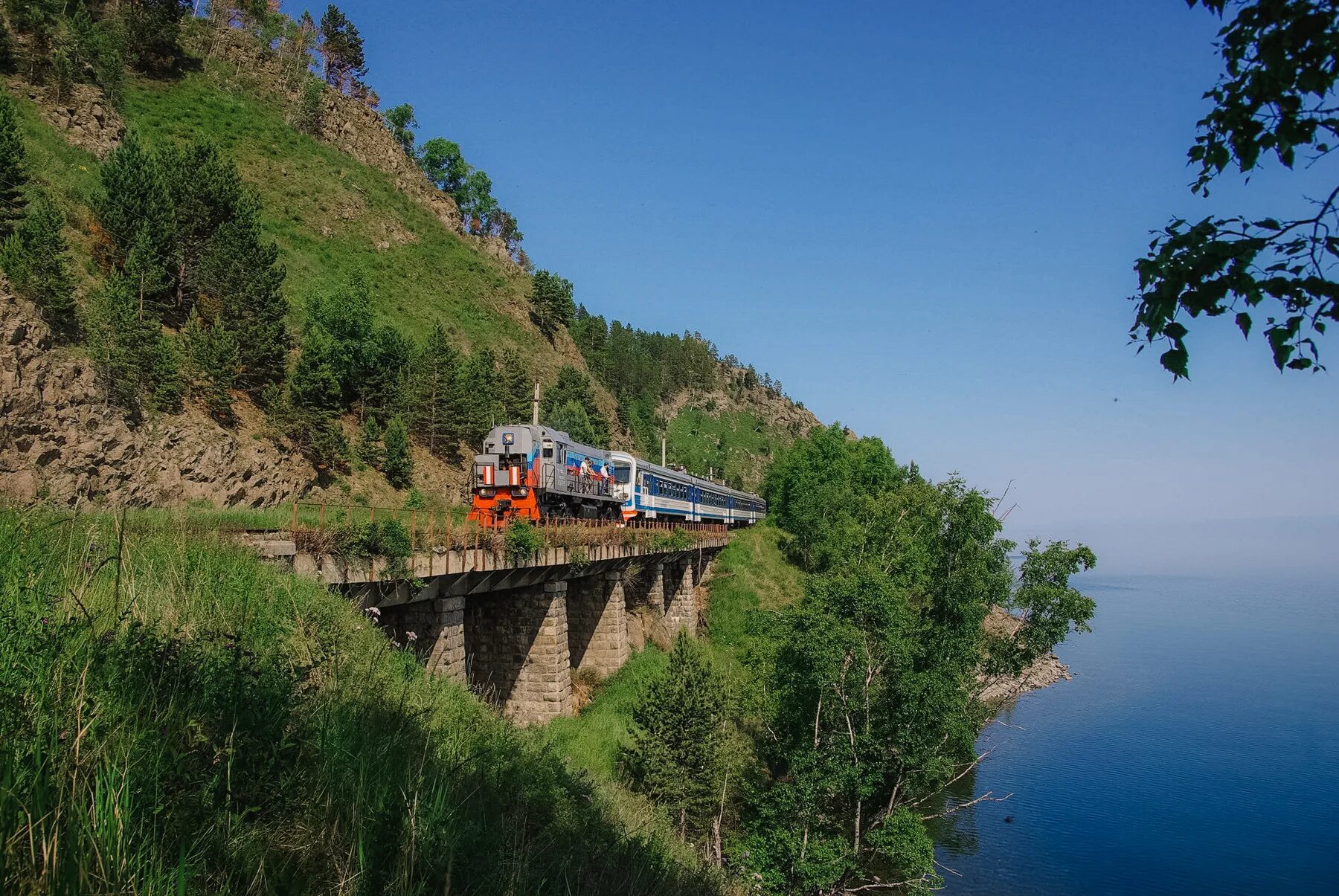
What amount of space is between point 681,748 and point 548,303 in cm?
6383

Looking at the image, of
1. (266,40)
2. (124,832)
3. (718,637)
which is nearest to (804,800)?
(124,832)

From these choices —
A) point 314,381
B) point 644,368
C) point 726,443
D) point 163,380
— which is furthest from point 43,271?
point 726,443

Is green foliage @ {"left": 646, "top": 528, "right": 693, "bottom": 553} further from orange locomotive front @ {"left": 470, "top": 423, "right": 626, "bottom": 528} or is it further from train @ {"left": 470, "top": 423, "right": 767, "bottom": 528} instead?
orange locomotive front @ {"left": 470, "top": 423, "right": 626, "bottom": 528}

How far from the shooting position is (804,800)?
19.5 m

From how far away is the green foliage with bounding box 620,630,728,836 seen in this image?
18.7 metres

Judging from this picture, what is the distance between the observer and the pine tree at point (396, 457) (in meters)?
36.1

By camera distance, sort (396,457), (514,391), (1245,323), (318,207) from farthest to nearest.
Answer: (318,207)
(514,391)
(396,457)
(1245,323)

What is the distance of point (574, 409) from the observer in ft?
204

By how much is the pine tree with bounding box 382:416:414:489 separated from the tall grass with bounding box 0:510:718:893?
95.8ft

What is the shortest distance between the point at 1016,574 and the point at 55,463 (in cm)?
2800

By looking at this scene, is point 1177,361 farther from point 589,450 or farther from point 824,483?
point 824,483

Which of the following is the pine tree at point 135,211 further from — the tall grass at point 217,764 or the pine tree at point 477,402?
the tall grass at point 217,764

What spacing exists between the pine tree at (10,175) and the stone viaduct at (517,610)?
58.0 feet

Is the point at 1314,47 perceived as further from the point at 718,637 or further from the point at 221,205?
the point at 718,637
